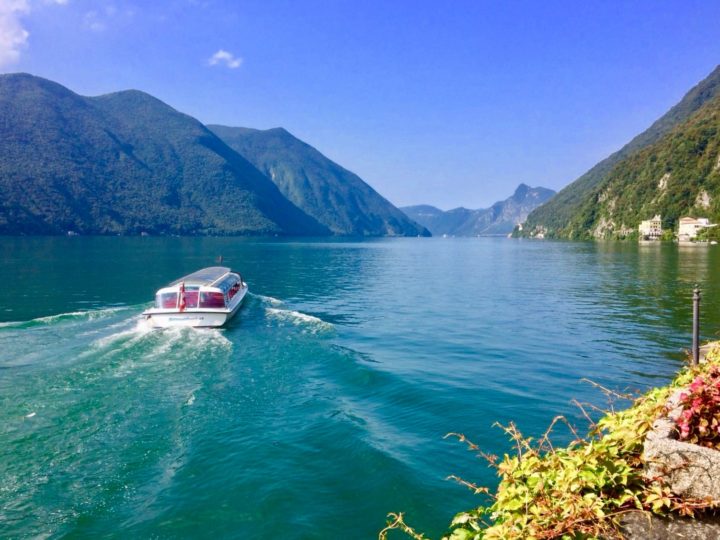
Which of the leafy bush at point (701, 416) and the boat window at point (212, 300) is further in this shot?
the boat window at point (212, 300)

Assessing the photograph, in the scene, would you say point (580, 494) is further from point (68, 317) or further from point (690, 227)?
point (690, 227)

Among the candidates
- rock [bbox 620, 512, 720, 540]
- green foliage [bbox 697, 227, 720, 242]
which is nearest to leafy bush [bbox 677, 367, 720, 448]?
rock [bbox 620, 512, 720, 540]

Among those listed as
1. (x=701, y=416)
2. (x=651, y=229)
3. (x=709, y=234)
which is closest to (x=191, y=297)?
(x=701, y=416)

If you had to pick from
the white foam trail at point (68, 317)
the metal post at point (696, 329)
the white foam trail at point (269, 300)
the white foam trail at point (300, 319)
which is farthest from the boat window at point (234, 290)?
the metal post at point (696, 329)

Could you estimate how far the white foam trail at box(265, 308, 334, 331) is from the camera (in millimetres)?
28594

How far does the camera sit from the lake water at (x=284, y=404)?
9.69m

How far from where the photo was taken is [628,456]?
16.4 ft

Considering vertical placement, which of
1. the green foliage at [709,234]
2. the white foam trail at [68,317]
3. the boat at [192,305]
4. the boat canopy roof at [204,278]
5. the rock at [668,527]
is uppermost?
the green foliage at [709,234]

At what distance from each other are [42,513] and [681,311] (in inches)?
1463

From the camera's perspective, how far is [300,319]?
30.4 metres

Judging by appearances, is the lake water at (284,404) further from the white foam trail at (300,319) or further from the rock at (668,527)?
the rock at (668,527)

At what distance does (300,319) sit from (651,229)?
20082 cm

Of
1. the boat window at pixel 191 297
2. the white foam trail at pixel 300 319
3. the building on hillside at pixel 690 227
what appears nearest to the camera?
the boat window at pixel 191 297

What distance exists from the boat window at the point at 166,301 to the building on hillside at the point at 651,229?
20363 centimetres
